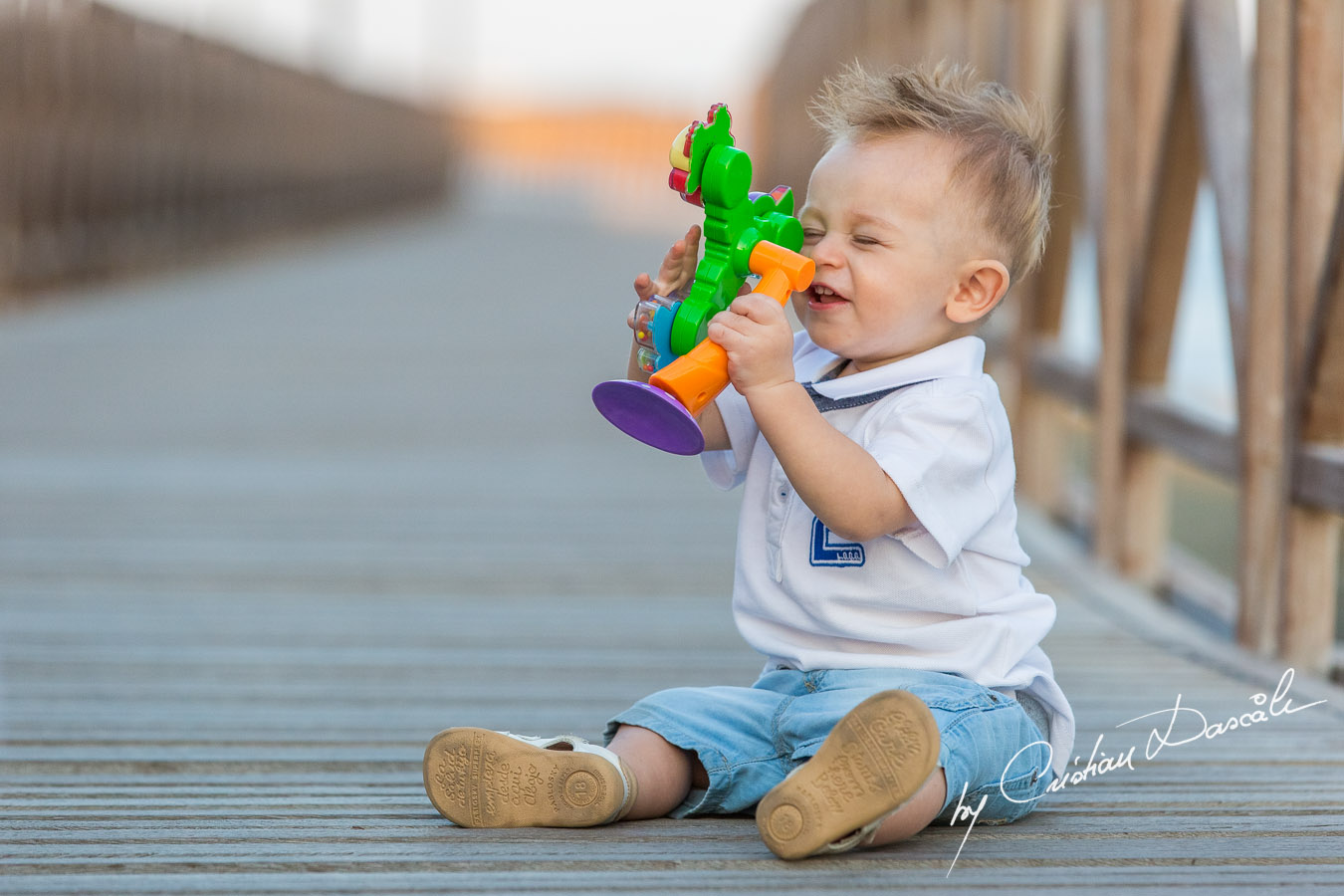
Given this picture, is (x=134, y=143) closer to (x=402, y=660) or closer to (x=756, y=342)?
(x=402, y=660)

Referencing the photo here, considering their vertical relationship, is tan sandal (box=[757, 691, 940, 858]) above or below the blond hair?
below

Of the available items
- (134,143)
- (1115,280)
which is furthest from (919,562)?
(134,143)

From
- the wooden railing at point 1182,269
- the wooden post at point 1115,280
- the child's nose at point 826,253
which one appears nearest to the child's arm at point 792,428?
the child's nose at point 826,253

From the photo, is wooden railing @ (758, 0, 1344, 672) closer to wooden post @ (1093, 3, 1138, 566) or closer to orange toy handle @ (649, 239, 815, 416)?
wooden post @ (1093, 3, 1138, 566)

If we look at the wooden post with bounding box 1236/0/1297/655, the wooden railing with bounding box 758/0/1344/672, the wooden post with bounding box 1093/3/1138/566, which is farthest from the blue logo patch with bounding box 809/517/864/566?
the wooden post with bounding box 1093/3/1138/566

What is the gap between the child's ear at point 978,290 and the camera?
172 cm

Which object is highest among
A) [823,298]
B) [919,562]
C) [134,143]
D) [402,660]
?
[134,143]

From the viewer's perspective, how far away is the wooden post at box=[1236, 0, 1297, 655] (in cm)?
248

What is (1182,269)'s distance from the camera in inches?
126

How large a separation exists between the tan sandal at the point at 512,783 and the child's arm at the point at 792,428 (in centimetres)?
36

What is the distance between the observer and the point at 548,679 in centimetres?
240

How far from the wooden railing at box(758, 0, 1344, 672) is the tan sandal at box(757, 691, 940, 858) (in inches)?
41.7

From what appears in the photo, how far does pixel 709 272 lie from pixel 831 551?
326mm

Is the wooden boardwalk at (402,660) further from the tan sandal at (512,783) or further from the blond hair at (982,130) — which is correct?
the blond hair at (982,130)
